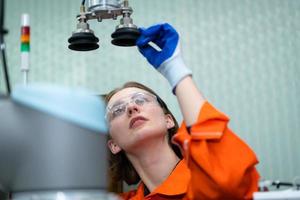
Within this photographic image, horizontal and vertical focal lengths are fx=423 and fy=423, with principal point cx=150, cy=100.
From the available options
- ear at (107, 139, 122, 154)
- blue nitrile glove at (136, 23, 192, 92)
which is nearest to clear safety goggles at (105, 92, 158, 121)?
ear at (107, 139, 122, 154)

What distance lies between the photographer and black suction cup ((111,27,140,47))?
3.50 ft

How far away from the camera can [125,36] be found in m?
1.08

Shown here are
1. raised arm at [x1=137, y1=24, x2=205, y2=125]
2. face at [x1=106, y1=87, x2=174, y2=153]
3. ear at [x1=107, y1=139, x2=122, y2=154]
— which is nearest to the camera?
raised arm at [x1=137, y1=24, x2=205, y2=125]

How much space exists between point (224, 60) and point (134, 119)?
1.65 feet

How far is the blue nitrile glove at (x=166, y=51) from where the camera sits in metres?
1.14

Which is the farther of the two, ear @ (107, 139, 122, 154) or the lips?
ear @ (107, 139, 122, 154)

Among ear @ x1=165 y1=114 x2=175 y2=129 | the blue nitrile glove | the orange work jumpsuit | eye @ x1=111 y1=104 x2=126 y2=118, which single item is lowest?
the orange work jumpsuit

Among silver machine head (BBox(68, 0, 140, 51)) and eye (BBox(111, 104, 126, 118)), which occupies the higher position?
silver machine head (BBox(68, 0, 140, 51))

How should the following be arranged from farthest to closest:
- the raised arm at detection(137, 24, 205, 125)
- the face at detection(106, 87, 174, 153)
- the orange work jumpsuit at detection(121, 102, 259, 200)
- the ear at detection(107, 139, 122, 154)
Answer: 1. the ear at detection(107, 139, 122, 154)
2. the face at detection(106, 87, 174, 153)
3. the raised arm at detection(137, 24, 205, 125)
4. the orange work jumpsuit at detection(121, 102, 259, 200)

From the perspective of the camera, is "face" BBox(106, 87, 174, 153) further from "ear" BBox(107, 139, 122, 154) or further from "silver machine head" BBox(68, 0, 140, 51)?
"silver machine head" BBox(68, 0, 140, 51)

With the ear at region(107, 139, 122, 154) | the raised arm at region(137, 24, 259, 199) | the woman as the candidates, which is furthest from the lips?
the raised arm at region(137, 24, 259, 199)

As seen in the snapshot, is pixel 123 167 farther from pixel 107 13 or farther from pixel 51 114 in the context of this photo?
pixel 51 114

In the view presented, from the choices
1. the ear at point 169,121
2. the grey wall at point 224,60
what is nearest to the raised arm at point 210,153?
the ear at point 169,121

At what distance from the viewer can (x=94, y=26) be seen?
1.79 m
